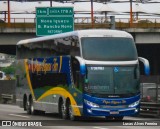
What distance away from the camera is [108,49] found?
22750 mm

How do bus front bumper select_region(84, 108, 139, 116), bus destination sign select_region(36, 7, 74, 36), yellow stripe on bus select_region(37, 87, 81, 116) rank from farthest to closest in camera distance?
bus destination sign select_region(36, 7, 74, 36), yellow stripe on bus select_region(37, 87, 81, 116), bus front bumper select_region(84, 108, 139, 116)

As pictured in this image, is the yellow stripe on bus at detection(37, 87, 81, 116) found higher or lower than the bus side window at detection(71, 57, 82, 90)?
lower

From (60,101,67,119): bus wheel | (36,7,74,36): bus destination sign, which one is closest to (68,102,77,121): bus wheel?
(60,101,67,119): bus wheel

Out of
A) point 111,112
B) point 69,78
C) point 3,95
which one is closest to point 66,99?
point 69,78

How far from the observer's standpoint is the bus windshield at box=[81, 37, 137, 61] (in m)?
22.5

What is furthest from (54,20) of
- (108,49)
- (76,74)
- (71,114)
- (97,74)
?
(97,74)

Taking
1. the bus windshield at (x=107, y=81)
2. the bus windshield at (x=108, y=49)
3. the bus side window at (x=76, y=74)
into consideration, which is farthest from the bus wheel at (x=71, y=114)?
the bus windshield at (x=108, y=49)

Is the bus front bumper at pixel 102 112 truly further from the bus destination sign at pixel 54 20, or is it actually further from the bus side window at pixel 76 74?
the bus destination sign at pixel 54 20

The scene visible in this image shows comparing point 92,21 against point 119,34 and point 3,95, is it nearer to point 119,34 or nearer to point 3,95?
point 3,95

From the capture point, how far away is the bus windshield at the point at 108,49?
74.0 ft

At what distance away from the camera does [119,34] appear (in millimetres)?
23484

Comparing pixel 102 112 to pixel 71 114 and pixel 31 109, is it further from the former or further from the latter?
pixel 31 109

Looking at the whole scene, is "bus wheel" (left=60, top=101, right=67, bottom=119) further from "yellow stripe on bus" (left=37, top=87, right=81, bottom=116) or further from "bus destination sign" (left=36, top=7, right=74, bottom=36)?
"bus destination sign" (left=36, top=7, right=74, bottom=36)

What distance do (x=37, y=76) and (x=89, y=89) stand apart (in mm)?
6295
